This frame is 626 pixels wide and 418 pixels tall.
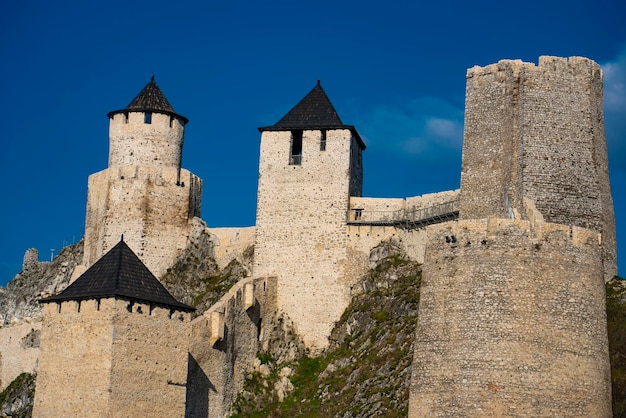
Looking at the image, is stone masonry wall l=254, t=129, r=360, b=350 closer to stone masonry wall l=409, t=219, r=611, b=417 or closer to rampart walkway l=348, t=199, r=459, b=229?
rampart walkway l=348, t=199, r=459, b=229

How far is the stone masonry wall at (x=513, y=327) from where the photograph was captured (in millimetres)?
36500

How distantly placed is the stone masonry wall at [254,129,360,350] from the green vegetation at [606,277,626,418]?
11966mm

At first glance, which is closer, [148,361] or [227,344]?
[148,361]

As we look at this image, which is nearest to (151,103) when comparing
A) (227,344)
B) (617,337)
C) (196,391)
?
(227,344)

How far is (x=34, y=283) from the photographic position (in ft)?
210

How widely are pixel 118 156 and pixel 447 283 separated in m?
23.9

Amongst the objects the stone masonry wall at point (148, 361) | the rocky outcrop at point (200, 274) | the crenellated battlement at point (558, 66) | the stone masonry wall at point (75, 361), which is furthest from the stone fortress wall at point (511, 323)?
the rocky outcrop at point (200, 274)

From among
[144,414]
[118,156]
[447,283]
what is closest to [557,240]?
[447,283]

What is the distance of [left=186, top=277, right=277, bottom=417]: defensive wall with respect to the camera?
47250 millimetres

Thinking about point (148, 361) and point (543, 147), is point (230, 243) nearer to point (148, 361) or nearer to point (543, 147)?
point (148, 361)

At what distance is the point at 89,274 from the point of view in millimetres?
43688

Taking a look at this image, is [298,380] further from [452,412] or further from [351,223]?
[452,412]

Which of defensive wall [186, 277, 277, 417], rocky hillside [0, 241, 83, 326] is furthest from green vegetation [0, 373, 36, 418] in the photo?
defensive wall [186, 277, 277, 417]

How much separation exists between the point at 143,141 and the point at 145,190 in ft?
7.76
